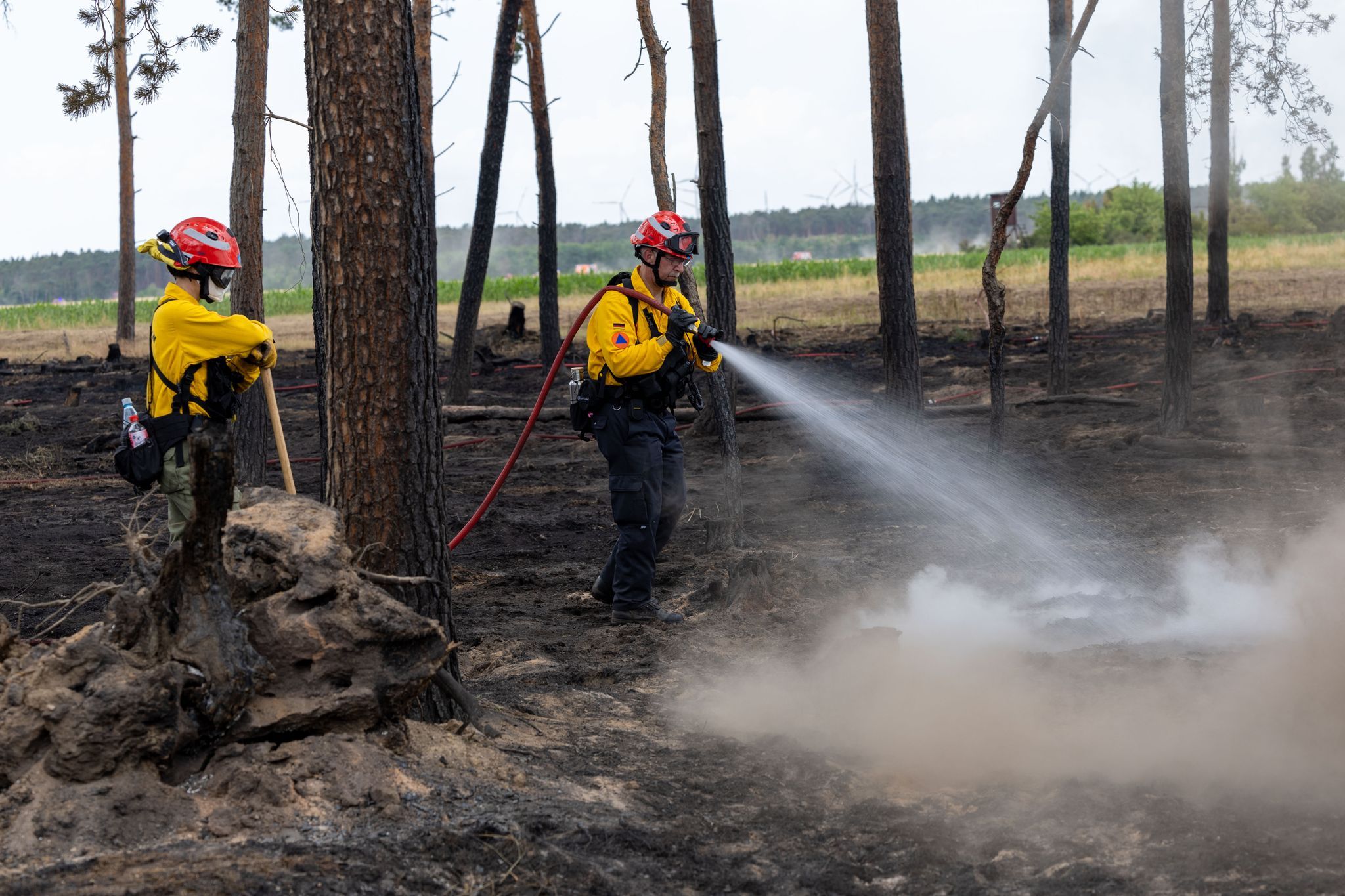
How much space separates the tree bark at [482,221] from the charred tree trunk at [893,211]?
252 inches

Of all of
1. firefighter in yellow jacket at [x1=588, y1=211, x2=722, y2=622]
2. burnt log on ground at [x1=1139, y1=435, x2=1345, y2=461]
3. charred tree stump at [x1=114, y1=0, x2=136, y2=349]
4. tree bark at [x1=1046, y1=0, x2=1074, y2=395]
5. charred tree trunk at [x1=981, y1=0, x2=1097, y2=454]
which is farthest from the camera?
charred tree stump at [x1=114, y1=0, x2=136, y2=349]

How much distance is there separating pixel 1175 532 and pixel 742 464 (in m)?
4.51

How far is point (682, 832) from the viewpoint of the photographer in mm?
3750

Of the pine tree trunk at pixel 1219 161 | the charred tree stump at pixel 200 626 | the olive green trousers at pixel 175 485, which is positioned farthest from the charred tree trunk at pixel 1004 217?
the pine tree trunk at pixel 1219 161

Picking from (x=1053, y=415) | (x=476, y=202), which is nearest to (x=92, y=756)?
(x=1053, y=415)

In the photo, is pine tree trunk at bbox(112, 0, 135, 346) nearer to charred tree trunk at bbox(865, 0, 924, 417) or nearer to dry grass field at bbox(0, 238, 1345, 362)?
dry grass field at bbox(0, 238, 1345, 362)

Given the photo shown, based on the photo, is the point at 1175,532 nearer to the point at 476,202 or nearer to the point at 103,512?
the point at 103,512

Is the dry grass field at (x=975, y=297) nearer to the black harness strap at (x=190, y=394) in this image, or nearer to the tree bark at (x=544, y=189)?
the tree bark at (x=544, y=189)

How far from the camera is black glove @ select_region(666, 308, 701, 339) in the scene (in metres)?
5.93

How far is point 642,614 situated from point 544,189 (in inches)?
505

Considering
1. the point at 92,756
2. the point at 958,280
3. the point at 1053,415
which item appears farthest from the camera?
the point at 958,280

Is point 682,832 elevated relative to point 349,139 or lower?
lower

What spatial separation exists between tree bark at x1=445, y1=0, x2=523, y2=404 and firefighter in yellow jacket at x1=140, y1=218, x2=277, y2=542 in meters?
9.87

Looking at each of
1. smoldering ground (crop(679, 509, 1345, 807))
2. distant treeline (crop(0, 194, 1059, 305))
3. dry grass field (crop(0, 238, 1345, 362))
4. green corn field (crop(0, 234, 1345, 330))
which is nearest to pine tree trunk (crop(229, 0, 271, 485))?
smoldering ground (crop(679, 509, 1345, 807))
